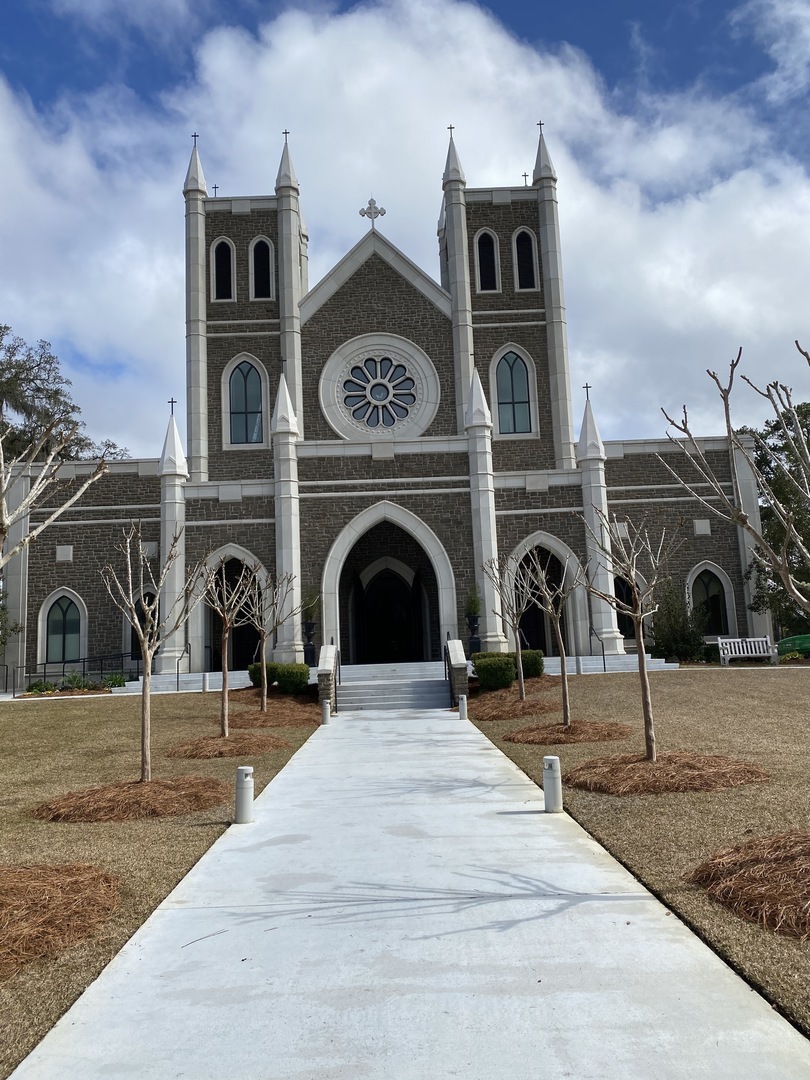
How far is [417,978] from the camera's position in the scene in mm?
4383

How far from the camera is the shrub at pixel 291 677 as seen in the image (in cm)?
2081

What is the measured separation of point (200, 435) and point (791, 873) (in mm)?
26119

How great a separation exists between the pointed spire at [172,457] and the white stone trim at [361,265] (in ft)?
21.5

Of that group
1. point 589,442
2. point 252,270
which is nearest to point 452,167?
point 252,270

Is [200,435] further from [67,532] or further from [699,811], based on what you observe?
[699,811]

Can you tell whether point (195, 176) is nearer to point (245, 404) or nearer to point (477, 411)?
point (245, 404)

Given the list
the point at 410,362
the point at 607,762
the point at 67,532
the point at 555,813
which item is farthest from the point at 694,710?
the point at 67,532

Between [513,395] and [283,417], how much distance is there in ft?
28.1

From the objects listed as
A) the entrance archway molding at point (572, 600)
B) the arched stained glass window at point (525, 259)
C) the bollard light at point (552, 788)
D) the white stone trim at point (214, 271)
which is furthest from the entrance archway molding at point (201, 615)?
the bollard light at point (552, 788)

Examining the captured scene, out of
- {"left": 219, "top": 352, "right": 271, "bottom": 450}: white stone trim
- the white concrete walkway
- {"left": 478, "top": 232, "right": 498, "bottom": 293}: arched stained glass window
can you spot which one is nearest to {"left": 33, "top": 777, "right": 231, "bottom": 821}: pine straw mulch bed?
the white concrete walkway

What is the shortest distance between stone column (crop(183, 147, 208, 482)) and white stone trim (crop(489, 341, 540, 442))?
31.7ft

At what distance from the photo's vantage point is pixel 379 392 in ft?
98.5

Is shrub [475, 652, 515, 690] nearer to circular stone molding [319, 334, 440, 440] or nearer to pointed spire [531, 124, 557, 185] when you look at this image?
circular stone molding [319, 334, 440, 440]

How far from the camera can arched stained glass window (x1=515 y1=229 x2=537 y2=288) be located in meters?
31.0
